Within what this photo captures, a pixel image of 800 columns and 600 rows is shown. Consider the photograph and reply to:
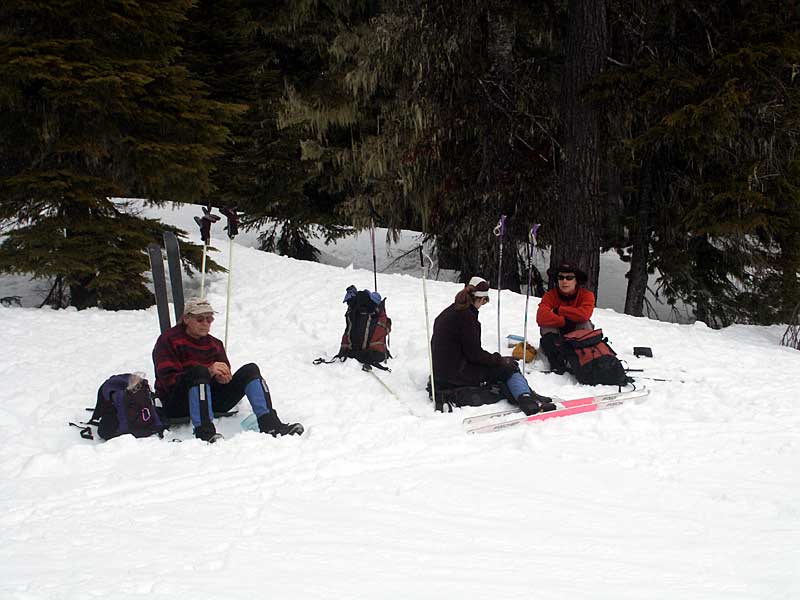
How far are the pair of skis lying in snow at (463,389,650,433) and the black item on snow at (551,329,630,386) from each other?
344 mm

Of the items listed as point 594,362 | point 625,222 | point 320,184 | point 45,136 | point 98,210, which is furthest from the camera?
point 320,184

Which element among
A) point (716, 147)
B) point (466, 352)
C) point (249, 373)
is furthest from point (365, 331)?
point (716, 147)

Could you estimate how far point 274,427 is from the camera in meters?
5.81

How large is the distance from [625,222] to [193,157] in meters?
7.91

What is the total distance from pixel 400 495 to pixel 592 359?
3.60 metres

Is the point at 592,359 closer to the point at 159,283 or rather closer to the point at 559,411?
the point at 559,411

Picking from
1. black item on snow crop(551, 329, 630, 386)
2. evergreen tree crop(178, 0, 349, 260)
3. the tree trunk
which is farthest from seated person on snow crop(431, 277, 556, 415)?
evergreen tree crop(178, 0, 349, 260)

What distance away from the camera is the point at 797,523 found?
4012 millimetres

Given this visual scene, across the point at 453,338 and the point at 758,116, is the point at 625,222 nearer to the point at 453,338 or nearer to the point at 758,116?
the point at 758,116

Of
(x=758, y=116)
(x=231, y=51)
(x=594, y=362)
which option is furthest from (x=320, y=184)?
(x=594, y=362)

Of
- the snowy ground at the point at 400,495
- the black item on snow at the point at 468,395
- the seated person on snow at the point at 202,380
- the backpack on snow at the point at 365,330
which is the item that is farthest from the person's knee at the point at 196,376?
the backpack on snow at the point at 365,330

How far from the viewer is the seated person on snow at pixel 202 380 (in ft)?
19.1

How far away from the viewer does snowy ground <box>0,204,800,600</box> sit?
3.38 metres

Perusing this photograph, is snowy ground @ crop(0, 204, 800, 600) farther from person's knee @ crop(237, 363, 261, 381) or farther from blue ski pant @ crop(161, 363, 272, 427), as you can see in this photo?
person's knee @ crop(237, 363, 261, 381)
